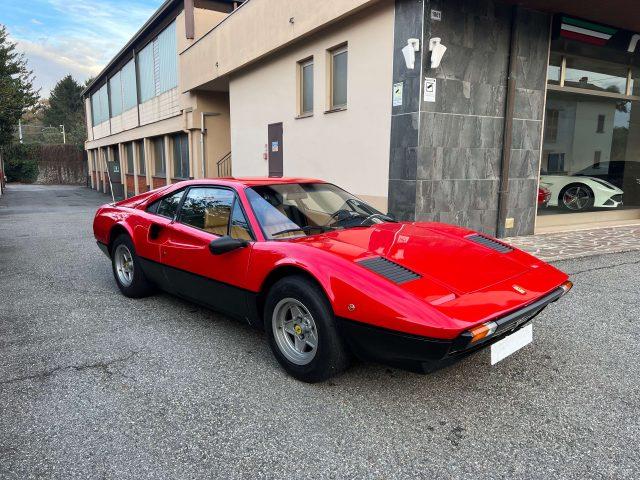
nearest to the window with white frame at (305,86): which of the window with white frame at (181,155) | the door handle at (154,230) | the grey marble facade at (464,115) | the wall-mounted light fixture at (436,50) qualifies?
the grey marble facade at (464,115)

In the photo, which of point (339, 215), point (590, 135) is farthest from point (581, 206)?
point (339, 215)

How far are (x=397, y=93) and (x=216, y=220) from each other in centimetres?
453

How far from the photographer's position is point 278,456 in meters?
2.19

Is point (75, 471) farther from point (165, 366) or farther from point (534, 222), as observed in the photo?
point (534, 222)

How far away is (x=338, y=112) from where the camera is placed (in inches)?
341

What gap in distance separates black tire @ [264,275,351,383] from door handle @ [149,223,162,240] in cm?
176

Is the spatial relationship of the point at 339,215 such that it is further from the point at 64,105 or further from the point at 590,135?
the point at 64,105

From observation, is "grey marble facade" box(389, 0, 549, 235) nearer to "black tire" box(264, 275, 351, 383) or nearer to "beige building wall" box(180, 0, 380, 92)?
"beige building wall" box(180, 0, 380, 92)

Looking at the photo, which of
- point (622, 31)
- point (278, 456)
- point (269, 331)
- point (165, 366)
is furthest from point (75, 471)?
point (622, 31)

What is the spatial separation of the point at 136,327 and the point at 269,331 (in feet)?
4.95

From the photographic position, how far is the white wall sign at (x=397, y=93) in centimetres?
708

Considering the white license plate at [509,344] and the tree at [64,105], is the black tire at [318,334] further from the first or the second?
the tree at [64,105]

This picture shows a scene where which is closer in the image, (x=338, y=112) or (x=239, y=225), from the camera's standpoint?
(x=239, y=225)

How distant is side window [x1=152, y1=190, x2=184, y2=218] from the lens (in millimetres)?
4242
